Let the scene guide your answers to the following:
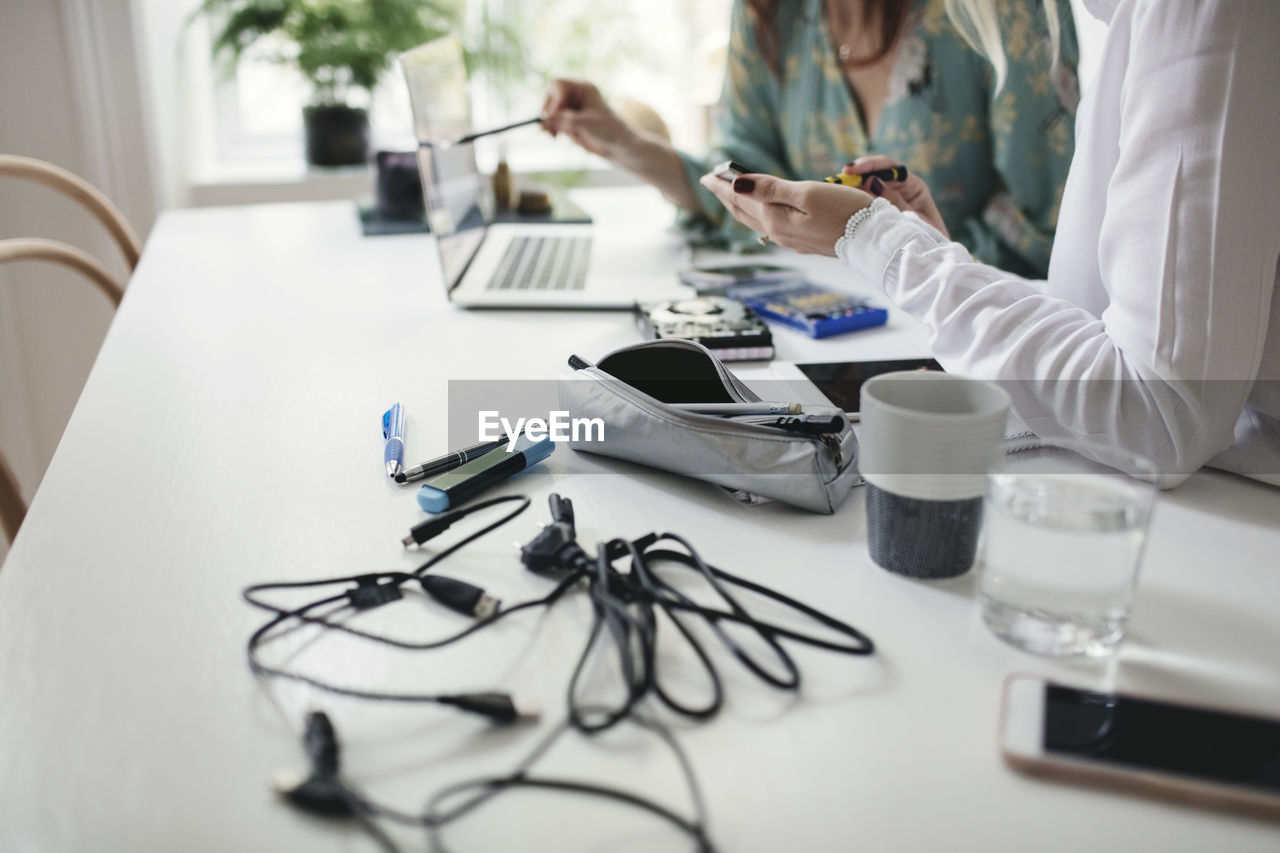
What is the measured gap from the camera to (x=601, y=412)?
70 centimetres

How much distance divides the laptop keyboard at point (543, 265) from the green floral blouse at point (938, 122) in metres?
0.20

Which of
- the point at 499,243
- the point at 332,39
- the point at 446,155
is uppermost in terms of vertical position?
the point at 332,39

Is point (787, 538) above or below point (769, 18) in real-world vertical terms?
below

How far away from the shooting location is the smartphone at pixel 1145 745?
0.40 m

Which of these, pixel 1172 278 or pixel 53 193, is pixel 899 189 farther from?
pixel 53 193

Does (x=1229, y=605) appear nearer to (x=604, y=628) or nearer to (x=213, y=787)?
(x=604, y=628)

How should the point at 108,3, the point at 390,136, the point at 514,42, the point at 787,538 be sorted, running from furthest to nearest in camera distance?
the point at 390,136
the point at 514,42
the point at 108,3
the point at 787,538

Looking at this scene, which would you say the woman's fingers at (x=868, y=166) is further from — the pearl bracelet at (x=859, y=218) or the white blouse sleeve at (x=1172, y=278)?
the white blouse sleeve at (x=1172, y=278)

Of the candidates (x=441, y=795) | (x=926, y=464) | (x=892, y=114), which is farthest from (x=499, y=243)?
(x=441, y=795)

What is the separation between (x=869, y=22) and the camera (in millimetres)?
1442

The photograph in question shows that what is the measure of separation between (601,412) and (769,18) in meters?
1.08

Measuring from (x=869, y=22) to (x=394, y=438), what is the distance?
1.05m

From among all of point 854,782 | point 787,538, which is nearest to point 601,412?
point 787,538

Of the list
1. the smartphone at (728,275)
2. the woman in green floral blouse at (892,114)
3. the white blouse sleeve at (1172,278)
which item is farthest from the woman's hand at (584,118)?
the white blouse sleeve at (1172,278)
